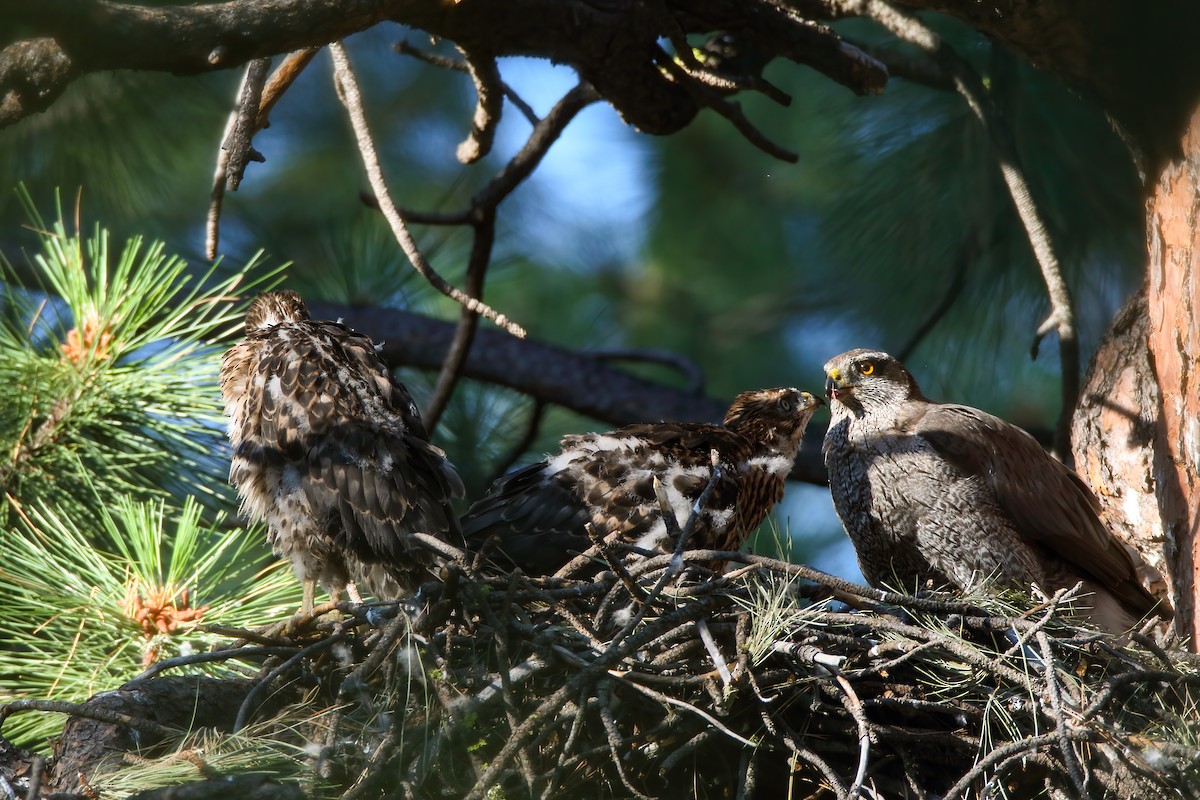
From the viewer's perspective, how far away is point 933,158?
5434mm

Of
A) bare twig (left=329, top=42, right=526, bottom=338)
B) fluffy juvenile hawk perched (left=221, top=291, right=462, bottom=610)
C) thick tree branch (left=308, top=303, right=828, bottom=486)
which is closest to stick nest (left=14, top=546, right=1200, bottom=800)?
fluffy juvenile hawk perched (left=221, top=291, right=462, bottom=610)

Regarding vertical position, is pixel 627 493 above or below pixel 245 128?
below

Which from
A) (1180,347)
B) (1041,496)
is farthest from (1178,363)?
(1041,496)

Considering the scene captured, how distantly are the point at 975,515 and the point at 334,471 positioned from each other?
1.98m

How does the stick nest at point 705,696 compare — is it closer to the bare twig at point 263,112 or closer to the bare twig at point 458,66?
the bare twig at point 263,112

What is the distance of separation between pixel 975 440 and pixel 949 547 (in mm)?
392

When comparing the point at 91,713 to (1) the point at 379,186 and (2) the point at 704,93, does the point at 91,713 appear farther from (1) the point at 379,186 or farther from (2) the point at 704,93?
(2) the point at 704,93

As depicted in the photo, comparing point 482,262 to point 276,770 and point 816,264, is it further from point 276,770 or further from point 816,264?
point 816,264

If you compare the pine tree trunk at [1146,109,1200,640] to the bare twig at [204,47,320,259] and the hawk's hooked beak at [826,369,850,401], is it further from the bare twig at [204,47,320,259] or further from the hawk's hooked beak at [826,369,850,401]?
the bare twig at [204,47,320,259]

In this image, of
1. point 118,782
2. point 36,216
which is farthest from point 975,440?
point 36,216

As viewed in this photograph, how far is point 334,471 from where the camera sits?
3.61m

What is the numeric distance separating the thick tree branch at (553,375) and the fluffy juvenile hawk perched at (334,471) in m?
1.65

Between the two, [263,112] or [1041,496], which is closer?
[263,112]

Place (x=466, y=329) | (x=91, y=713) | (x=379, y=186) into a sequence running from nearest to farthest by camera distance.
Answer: (x=91, y=713) → (x=379, y=186) → (x=466, y=329)
